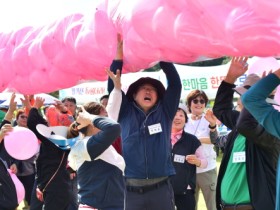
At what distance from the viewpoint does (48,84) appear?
3639mm

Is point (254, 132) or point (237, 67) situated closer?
point (254, 132)

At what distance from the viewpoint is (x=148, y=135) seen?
298cm

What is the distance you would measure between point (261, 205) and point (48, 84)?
1950 mm

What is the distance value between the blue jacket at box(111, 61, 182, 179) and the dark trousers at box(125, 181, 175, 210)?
4.3 inches

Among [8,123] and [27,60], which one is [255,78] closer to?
[27,60]

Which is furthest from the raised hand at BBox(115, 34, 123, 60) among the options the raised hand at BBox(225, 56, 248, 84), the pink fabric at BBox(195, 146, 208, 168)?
the pink fabric at BBox(195, 146, 208, 168)

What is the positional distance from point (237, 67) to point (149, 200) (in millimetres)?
1018

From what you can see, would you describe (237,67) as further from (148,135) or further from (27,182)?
(27,182)

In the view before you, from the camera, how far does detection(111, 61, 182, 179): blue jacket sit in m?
2.93

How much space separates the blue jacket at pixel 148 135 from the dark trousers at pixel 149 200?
0.11 metres

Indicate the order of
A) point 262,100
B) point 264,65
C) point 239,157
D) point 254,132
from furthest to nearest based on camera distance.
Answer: point 264,65 < point 239,157 < point 254,132 < point 262,100

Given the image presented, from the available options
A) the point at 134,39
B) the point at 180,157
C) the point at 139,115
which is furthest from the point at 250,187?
the point at 180,157

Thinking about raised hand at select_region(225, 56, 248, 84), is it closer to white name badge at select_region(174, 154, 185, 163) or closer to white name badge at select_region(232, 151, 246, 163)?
white name badge at select_region(232, 151, 246, 163)

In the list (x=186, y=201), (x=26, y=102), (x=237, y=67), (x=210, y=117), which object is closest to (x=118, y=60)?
(x=237, y=67)
